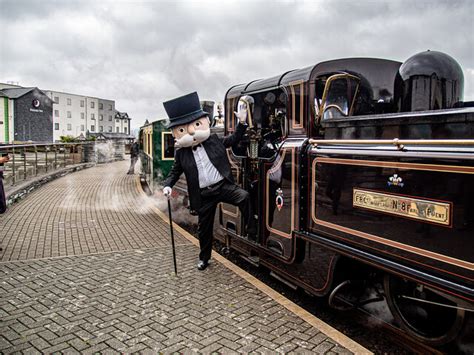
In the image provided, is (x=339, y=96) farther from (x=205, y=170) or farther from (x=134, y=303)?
(x=134, y=303)

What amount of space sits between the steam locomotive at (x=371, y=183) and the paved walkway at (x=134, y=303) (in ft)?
1.67

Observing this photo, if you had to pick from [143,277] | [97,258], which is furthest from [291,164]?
[97,258]

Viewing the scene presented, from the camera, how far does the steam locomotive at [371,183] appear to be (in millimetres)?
2570

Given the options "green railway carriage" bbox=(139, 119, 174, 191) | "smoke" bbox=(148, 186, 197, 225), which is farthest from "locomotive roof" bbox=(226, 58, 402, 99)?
"green railway carriage" bbox=(139, 119, 174, 191)

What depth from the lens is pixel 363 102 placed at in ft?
13.8

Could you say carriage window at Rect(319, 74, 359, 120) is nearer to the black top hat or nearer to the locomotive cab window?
the locomotive cab window

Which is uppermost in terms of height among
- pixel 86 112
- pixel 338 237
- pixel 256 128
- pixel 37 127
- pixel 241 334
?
pixel 86 112

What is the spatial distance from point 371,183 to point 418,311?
1.15 m

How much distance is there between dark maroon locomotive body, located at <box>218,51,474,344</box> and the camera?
2.57 meters

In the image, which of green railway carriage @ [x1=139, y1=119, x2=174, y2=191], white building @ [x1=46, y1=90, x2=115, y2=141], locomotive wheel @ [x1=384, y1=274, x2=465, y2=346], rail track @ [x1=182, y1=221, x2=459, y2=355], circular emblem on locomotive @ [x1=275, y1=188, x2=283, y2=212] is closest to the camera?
locomotive wheel @ [x1=384, y1=274, x2=465, y2=346]

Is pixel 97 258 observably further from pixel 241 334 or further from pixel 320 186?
pixel 320 186

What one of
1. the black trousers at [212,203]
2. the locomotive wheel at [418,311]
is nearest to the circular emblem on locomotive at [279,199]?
the black trousers at [212,203]

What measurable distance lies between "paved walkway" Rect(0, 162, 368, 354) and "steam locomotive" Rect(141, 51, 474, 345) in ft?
1.67

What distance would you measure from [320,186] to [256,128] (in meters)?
1.62
